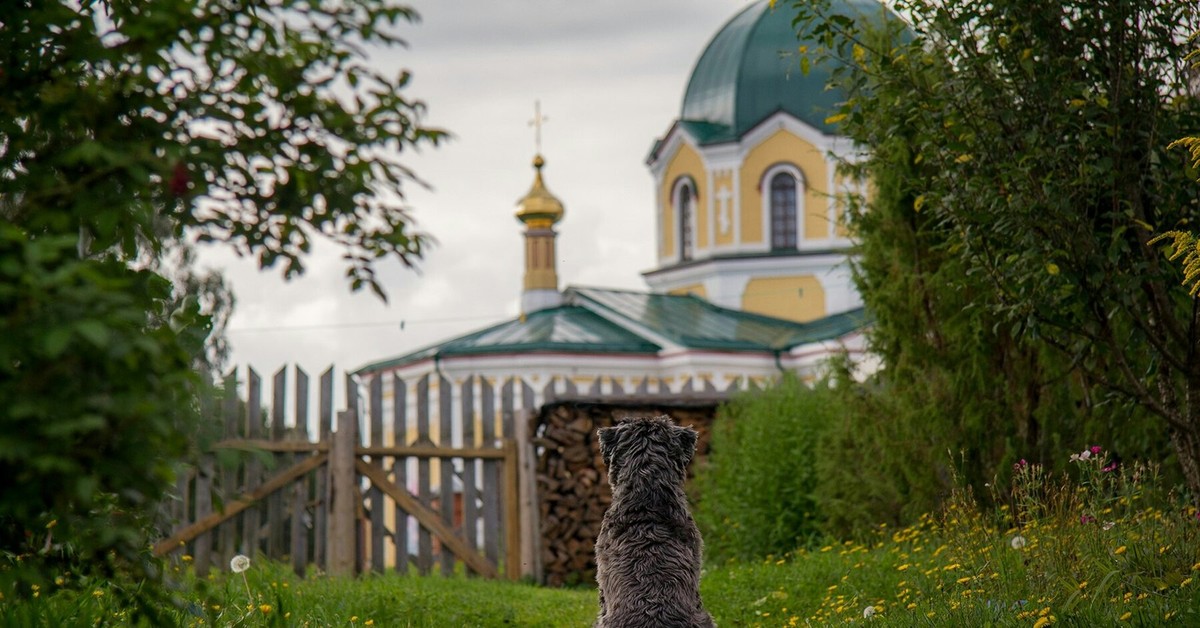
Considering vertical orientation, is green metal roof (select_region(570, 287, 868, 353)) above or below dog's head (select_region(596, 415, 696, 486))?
above

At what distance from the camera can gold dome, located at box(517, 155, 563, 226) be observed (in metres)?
35.6

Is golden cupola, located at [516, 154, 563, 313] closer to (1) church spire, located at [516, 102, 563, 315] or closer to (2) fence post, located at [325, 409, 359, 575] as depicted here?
(1) church spire, located at [516, 102, 563, 315]

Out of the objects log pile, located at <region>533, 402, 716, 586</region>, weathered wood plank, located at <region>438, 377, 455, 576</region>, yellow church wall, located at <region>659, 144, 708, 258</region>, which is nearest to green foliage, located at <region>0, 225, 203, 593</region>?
weathered wood plank, located at <region>438, 377, 455, 576</region>

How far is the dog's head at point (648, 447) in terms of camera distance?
549 centimetres

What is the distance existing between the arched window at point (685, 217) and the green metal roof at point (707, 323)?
5.40 ft

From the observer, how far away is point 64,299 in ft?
8.83

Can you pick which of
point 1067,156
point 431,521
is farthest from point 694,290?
point 1067,156

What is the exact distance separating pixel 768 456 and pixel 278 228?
332 inches

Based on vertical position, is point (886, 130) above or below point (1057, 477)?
above

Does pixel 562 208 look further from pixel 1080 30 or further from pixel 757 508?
pixel 1080 30

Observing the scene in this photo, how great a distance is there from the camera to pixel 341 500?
11.8 meters

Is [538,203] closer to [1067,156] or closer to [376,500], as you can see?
[376,500]

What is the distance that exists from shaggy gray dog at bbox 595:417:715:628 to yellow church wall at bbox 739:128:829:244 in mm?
29759

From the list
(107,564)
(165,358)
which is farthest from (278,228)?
(107,564)
